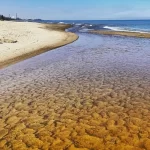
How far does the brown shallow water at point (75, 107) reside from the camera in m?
6.89

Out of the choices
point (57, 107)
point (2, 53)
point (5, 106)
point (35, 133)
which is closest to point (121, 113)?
point (57, 107)

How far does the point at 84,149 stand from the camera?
645cm

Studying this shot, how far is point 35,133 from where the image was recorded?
7.39 m

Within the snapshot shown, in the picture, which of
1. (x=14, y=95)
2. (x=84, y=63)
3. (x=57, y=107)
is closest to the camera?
(x=57, y=107)

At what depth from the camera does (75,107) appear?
946 cm

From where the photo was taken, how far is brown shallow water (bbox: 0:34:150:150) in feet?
22.6

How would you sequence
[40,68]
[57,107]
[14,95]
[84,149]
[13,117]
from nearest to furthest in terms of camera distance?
[84,149] → [13,117] → [57,107] → [14,95] → [40,68]

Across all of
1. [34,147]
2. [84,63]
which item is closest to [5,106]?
[34,147]

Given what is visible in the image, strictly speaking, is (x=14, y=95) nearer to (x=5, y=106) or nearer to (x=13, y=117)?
(x=5, y=106)

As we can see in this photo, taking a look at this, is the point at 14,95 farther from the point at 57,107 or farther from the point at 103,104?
the point at 103,104

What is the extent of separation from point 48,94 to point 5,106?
6.82 feet

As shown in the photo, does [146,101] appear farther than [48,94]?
No

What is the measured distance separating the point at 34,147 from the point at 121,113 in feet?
11.1

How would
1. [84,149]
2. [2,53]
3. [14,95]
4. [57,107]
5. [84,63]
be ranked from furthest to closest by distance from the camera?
[2,53] → [84,63] → [14,95] → [57,107] → [84,149]
